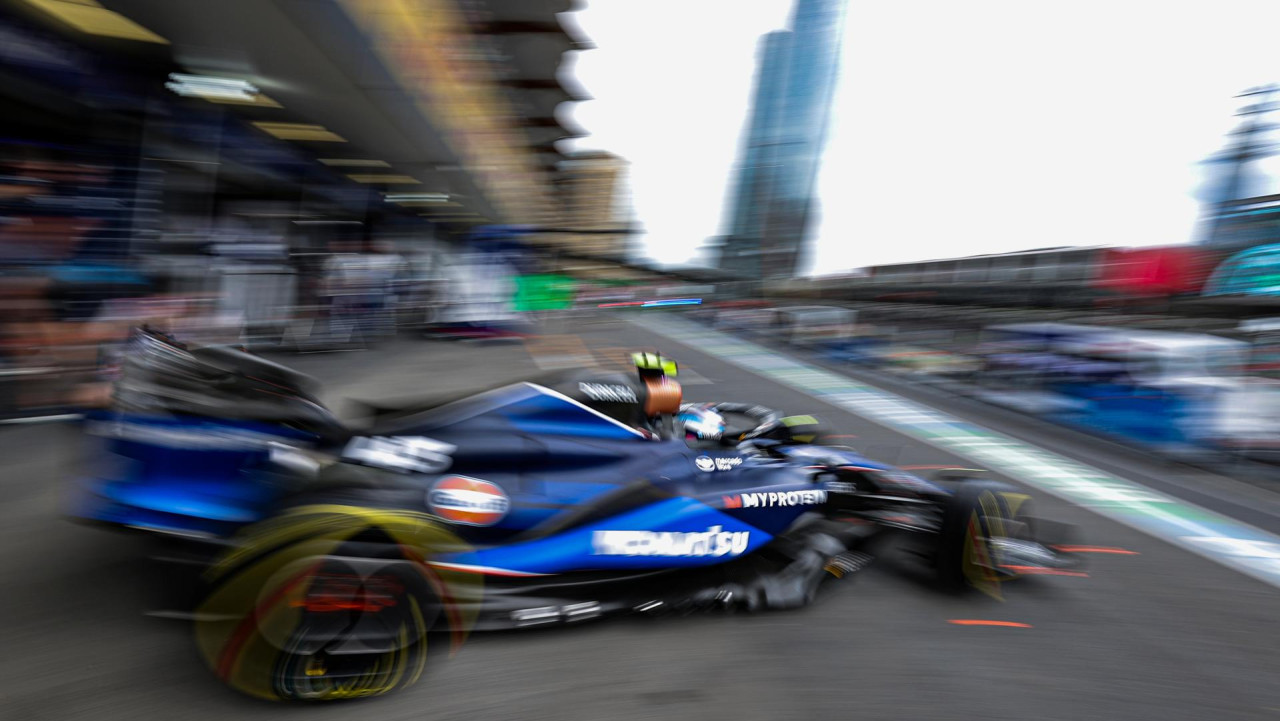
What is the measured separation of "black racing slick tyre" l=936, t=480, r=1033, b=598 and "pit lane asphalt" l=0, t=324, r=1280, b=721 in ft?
0.36

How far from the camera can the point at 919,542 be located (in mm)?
3371

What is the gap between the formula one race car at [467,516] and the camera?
7.39 feet

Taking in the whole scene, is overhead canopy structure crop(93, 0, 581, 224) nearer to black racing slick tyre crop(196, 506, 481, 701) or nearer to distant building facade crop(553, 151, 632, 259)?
black racing slick tyre crop(196, 506, 481, 701)

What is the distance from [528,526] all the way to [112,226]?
588cm

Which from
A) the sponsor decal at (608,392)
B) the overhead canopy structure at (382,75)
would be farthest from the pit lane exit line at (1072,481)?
the overhead canopy structure at (382,75)

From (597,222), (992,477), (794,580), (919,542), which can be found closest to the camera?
(794,580)

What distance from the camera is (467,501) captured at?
265 cm

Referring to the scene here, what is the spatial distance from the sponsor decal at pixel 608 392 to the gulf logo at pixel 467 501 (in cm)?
69

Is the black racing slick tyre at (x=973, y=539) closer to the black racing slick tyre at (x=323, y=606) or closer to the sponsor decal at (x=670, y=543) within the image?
the sponsor decal at (x=670, y=543)

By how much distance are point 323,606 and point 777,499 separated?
1764 mm

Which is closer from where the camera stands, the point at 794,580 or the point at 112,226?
the point at 794,580

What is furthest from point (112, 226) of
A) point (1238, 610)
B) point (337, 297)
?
point (1238, 610)

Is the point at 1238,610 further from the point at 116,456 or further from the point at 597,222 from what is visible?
the point at 597,222

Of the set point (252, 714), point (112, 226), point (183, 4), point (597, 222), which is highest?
point (597, 222)
